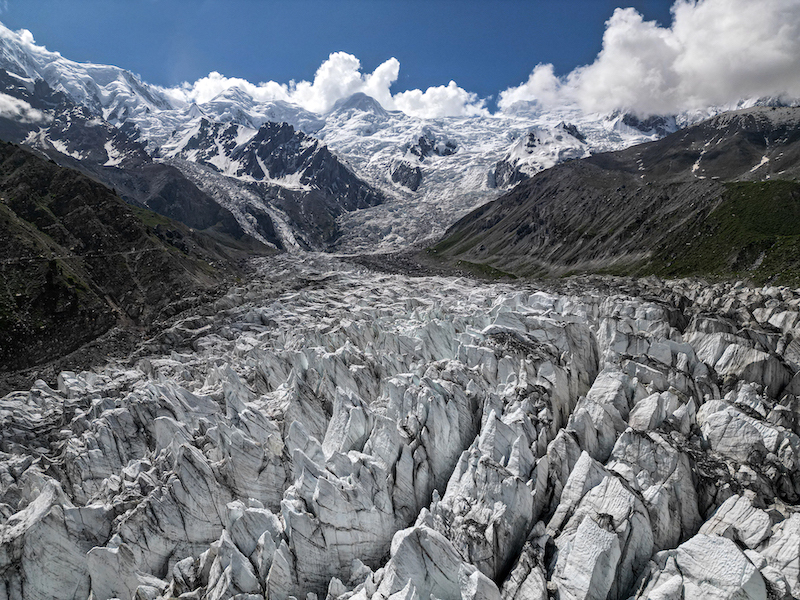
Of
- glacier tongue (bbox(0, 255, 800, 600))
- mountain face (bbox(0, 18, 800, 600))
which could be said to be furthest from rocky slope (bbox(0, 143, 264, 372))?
glacier tongue (bbox(0, 255, 800, 600))

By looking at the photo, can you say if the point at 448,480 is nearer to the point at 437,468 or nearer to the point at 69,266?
the point at 437,468

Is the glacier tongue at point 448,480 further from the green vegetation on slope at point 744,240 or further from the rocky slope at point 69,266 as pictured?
the green vegetation on slope at point 744,240

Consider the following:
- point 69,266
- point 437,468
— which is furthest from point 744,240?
point 69,266

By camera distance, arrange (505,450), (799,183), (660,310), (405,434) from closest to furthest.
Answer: (505,450), (405,434), (660,310), (799,183)

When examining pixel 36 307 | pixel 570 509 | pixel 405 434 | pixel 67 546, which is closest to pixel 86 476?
pixel 67 546

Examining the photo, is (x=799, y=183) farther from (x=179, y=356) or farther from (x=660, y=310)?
(x=179, y=356)

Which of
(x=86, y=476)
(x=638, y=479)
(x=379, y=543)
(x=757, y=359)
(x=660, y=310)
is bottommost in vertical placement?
(x=86, y=476)
